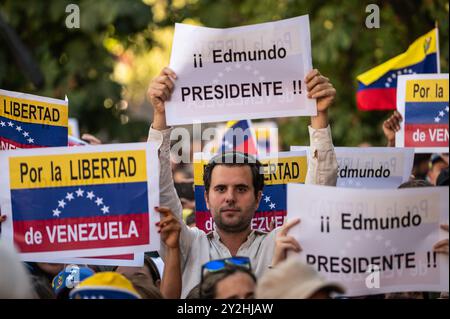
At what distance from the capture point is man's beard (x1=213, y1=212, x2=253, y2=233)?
211 inches

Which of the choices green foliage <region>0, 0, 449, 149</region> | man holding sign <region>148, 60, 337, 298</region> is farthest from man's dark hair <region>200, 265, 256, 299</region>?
green foliage <region>0, 0, 449, 149</region>

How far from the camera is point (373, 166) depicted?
23.2 feet

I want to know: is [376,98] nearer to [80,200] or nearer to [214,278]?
[80,200]

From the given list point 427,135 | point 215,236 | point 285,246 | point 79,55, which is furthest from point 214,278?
point 79,55

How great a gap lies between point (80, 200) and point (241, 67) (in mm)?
1276

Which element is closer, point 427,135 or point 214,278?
point 214,278

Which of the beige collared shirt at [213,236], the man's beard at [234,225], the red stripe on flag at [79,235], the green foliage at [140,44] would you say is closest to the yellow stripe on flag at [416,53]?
the green foliage at [140,44]

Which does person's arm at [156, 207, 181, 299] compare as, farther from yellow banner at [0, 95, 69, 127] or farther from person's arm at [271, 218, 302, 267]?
yellow banner at [0, 95, 69, 127]

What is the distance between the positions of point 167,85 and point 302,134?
30.6 ft

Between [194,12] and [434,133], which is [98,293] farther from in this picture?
[194,12]

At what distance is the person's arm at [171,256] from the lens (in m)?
5.20

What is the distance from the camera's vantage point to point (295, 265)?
13.4 feet

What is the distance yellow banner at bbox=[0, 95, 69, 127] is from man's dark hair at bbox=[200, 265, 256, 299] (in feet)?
7.40

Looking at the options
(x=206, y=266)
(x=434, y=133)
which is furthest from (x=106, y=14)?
(x=206, y=266)
